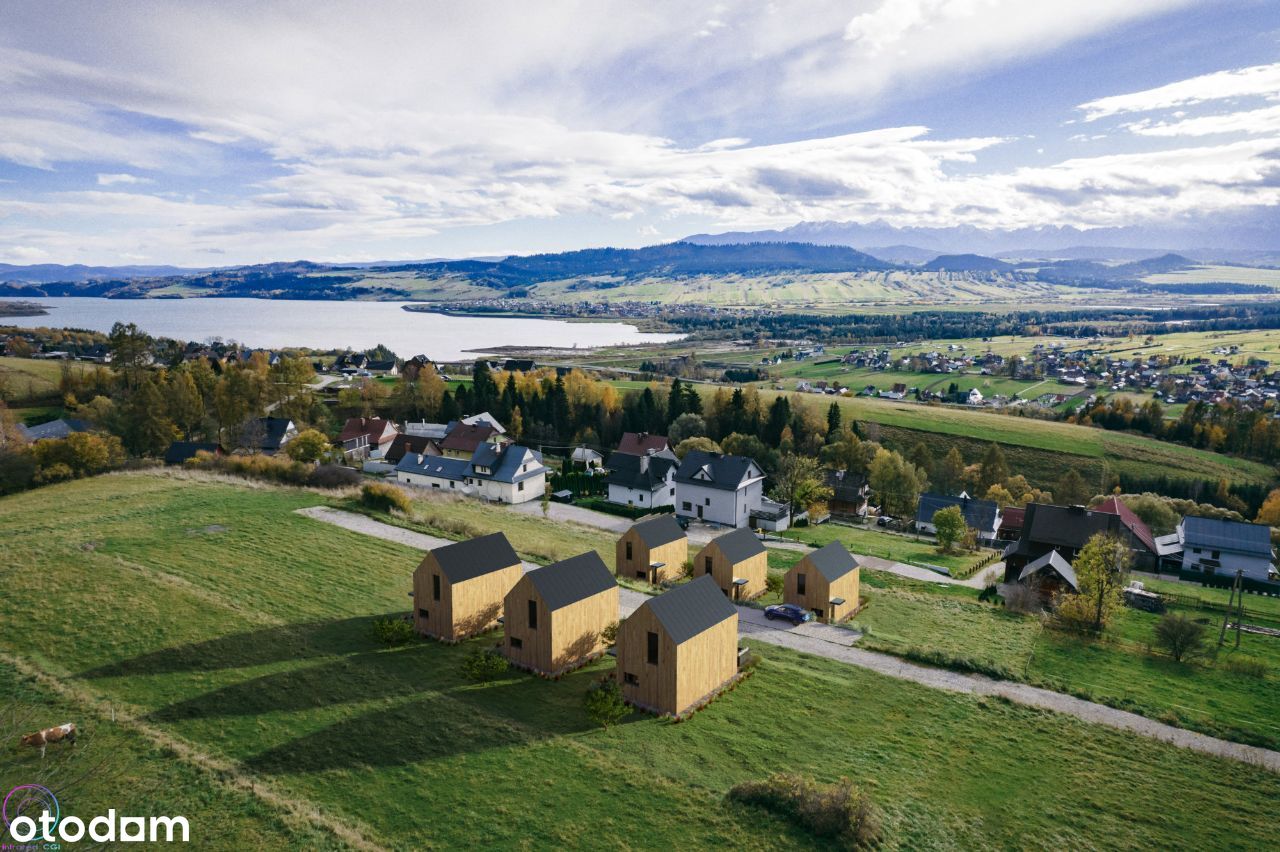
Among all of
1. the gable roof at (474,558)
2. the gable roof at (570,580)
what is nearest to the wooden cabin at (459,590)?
the gable roof at (474,558)

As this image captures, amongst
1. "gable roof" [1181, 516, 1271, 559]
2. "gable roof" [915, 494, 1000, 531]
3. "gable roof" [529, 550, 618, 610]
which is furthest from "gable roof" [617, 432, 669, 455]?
"gable roof" [529, 550, 618, 610]

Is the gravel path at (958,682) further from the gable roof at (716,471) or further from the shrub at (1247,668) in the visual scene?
the gable roof at (716,471)

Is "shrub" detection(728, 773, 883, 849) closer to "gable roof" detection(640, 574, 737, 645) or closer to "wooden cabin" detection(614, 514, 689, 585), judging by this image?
"gable roof" detection(640, 574, 737, 645)

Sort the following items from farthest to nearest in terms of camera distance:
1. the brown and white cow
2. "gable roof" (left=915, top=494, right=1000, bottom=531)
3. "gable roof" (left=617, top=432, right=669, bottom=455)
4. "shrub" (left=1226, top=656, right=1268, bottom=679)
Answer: "gable roof" (left=617, top=432, right=669, bottom=455)
"gable roof" (left=915, top=494, right=1000, bottom=531)
"shrub" (left=1226, top=656, right=1268, bottom=679)
the brown and white cow

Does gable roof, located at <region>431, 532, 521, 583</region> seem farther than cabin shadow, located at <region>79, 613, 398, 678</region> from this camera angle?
Yes

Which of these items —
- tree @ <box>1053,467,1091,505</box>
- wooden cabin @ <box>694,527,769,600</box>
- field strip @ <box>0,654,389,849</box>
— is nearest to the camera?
field strip @ <box>0,654,389,849</box>

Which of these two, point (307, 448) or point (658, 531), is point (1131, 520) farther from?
point (307, 448)
